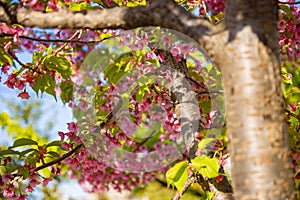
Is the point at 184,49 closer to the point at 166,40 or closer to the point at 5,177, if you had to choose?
the point at 166,40

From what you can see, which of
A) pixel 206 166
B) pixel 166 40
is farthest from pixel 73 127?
pixel 206 166

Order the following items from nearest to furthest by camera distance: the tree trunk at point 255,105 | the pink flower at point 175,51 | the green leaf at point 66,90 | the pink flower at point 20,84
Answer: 1. the tree trunk at point 255,105
2. the pink flower at point 175,51
3. the pink flower at point 20,84
4. the green leaf at point 66,90

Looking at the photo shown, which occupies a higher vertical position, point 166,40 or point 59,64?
point 166,40

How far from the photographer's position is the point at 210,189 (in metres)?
2.87

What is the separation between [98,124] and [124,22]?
1733mm

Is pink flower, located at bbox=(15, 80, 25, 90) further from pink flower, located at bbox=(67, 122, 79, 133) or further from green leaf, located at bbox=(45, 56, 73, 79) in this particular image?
pink flower, located at bbox=(67, 122, 79, 133)

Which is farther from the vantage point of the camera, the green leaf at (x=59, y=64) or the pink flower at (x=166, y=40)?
the pink flower at (x=166, y=40)

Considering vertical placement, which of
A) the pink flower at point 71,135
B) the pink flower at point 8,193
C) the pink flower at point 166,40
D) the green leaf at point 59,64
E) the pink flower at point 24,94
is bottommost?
the pink flower at point 8,193

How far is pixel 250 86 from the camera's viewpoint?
154 centimetres

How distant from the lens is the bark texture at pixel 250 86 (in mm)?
1534

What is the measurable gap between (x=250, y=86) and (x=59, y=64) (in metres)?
1.85

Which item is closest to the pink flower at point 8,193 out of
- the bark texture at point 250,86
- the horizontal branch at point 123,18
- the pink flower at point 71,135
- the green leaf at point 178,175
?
the pink flower at point 71,135

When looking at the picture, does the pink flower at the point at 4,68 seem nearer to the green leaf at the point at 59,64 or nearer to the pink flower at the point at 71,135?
the green leaf at the point at 59,64

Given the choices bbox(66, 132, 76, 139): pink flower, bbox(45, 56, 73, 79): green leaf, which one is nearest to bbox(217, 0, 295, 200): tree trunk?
bbox(45, 56, 73, 79): green leaf
